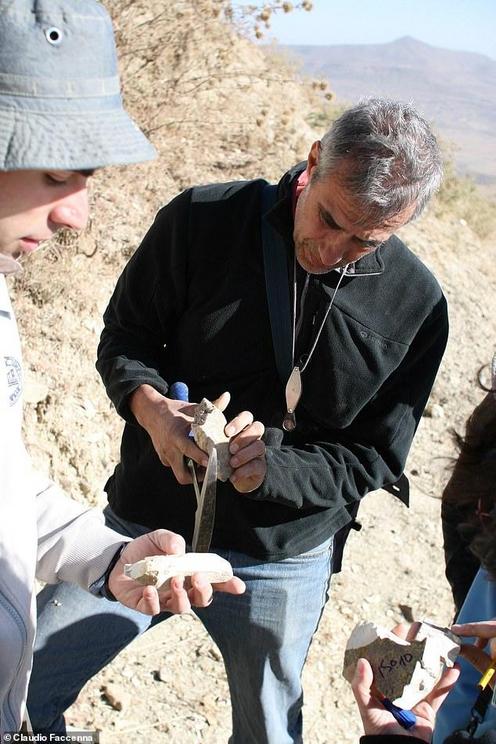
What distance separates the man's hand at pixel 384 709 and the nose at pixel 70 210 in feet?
4.76

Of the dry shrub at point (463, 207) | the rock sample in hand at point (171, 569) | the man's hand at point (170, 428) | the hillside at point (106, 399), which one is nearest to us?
the rock sample in hand at point (171, 569)

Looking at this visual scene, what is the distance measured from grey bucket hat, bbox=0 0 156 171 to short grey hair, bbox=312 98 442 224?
93cm

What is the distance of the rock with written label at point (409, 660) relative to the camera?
229cm

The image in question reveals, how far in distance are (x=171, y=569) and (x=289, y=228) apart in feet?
3.77

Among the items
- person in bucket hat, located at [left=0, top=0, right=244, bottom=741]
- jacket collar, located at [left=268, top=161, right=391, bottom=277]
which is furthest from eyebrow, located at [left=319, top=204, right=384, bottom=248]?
person in bucket hat, located at [left=0, top=0, right=244, bottom=741]

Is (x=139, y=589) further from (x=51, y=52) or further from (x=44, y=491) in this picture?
(x=51, y=52)

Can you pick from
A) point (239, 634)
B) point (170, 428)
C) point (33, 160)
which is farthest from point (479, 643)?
point (33, 160)

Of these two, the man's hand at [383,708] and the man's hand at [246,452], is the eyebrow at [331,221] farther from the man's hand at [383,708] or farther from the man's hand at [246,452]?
the man's hand at [383,708]

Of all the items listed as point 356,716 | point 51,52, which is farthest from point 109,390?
point 356,716

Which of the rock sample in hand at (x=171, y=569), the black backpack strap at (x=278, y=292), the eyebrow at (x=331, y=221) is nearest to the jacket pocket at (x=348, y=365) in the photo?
the black backpack strap at (x=278, y=292)

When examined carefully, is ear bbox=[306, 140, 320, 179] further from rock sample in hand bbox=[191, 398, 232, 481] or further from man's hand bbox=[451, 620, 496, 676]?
man's hand bbox=[451, 620, 496, 676]

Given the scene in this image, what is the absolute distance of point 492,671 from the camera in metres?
2.27

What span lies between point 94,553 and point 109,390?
0.76 m

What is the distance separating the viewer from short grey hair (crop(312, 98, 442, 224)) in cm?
231
